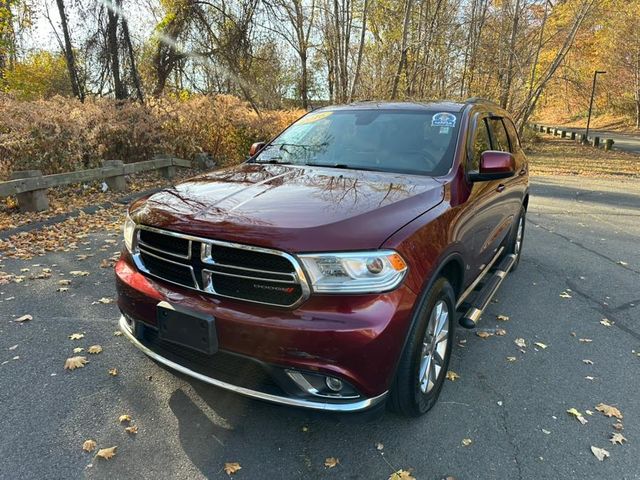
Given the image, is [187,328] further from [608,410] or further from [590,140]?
[590,140]

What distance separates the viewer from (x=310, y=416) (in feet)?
8.56

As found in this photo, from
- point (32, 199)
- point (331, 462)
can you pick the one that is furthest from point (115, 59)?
point (331, 462)

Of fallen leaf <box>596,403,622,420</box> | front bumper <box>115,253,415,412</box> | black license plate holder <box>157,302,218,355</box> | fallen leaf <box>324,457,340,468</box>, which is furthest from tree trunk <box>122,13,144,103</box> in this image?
fallen leaf <box>596,403,622,420</box>

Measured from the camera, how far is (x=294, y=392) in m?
2.15

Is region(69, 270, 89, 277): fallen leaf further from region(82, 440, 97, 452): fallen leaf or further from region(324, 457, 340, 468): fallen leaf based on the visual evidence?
region(324, 457, 340, 468): fallen leaf

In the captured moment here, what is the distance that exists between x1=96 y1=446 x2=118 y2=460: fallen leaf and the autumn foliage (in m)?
6.95

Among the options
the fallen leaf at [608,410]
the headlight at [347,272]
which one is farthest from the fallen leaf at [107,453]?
the fallen leaf at [608,410]

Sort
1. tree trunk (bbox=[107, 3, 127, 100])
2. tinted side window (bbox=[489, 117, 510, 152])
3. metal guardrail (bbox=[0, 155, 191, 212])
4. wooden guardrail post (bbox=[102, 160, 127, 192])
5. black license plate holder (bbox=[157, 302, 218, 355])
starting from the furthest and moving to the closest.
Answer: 1. tree trunk (bbox=[107, 3, 127, 100])
2. wooden guardrail post (bbox=[102, 160, 127, 192])
3. metal guardrail (bbox=[0, 155, 191, 212])
4. tinted side window (bbox=[489, 117, 510, 152])
5. black license plate holder (bbox=[157, 302, 218, 355])

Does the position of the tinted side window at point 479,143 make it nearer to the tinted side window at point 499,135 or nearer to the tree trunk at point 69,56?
the tinted side window at point 499,135

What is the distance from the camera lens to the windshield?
3.28 meters

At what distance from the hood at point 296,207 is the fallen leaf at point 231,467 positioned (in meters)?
1.14

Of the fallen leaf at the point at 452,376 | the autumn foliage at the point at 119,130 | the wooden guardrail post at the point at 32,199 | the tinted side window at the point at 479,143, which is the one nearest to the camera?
the fallen leaf at the point at 452,376

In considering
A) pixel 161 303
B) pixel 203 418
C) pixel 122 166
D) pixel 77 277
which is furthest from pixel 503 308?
pixel 122 166

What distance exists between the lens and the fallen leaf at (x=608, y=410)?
2.77 metres
